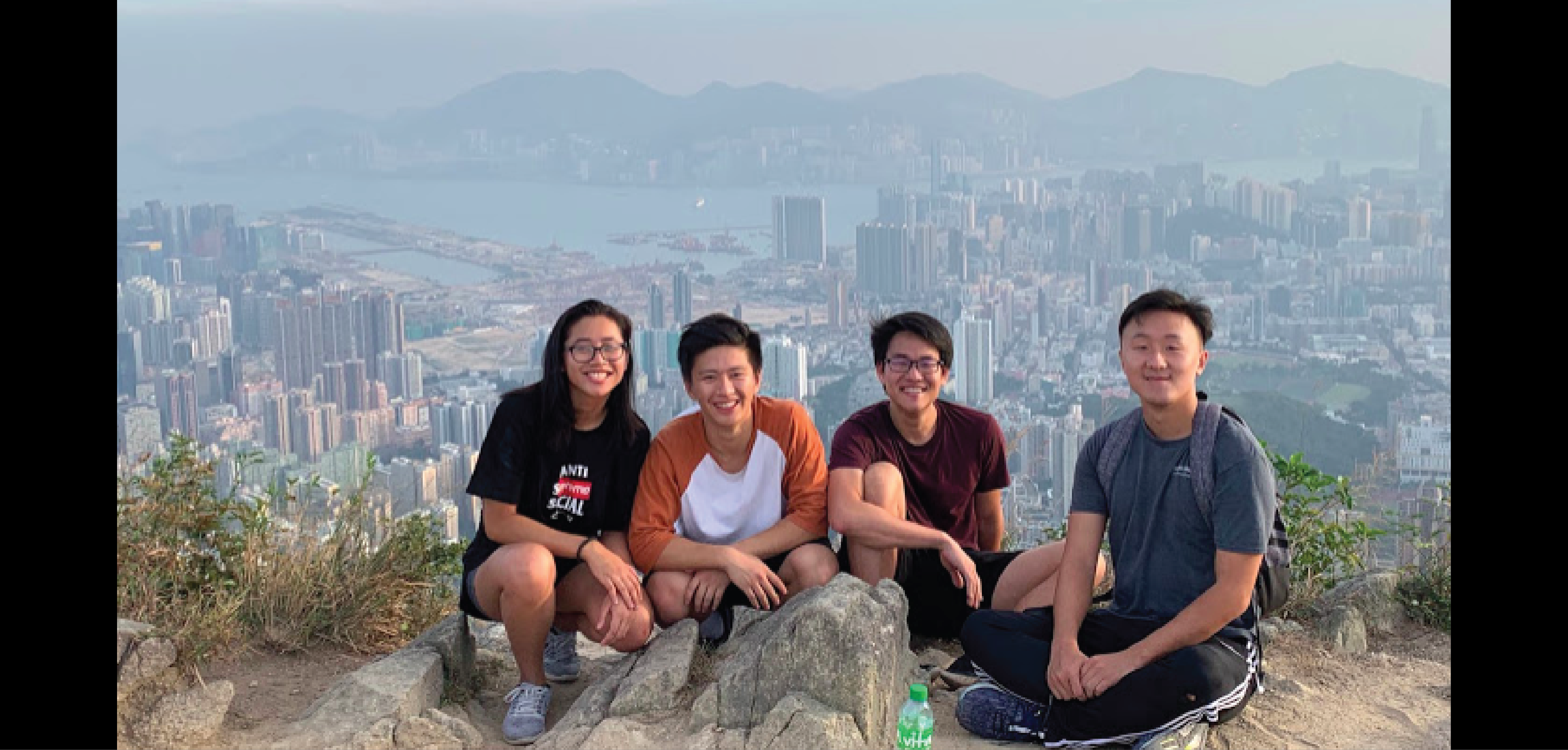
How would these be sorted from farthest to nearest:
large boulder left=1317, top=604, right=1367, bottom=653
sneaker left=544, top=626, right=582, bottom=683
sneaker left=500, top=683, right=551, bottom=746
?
large boulder left=1317, top=604, right=1367, bottom=653, sneaker left=544, top=626, right=582, bottom=683, sneaker left=500, top=683, right=551, bottom=746

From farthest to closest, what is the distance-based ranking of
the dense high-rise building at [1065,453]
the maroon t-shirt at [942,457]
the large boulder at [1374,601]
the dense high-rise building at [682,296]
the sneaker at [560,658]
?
the dense high-rise building at [682,296]
the dense high-rise building at [1065,453]
the large boulder at [1374,601]
the sneaker at [560,658]
the maroon t-shirt at [942,457]

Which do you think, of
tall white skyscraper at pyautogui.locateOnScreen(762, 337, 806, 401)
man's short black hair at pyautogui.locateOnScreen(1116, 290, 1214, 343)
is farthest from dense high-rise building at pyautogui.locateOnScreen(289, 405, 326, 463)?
man's short black hair at pyautogui.locateOnScreen(1116, 290, 1214, 343)

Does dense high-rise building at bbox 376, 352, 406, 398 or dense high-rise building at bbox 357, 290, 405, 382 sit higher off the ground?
dense high-rise building at bbox 357, 290, 405, 382

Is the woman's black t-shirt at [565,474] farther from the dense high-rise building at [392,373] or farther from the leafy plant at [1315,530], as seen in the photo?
the dense high-rise building at [392,373]

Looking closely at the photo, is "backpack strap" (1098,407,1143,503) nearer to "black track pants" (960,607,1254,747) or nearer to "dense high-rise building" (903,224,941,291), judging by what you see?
"black track pants" (960,607,1254,747)

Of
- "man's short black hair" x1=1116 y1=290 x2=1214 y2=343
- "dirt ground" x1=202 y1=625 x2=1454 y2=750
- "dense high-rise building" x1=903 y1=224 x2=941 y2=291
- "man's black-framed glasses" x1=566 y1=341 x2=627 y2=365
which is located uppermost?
"dense high-rise building" x1=903 y1=224 x2=941 y2=291

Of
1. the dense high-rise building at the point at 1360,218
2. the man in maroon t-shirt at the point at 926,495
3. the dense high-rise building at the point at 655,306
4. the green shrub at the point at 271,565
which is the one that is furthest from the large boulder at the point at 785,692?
the dense high-rise building at the point at 1360,218
